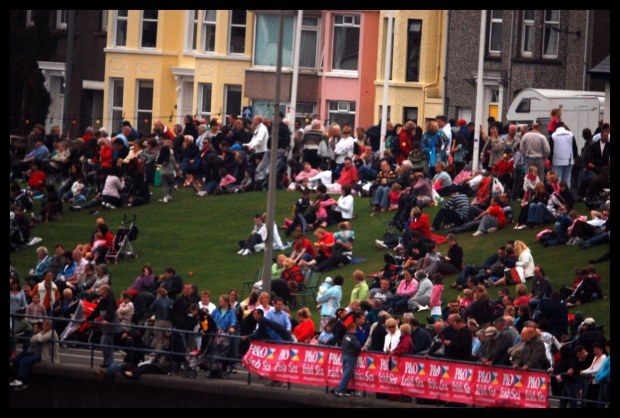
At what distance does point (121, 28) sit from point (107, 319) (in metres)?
33.7

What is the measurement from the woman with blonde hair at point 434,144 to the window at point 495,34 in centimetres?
1490

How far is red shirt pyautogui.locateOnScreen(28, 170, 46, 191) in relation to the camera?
4266cm

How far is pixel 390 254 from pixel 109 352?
8.57 meters

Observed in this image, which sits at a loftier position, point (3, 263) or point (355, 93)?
point (355, 93)

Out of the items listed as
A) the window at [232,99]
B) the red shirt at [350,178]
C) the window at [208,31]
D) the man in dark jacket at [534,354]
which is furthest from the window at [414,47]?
the man in dark jacket at [534,354]

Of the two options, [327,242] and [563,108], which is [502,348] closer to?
[327,242]

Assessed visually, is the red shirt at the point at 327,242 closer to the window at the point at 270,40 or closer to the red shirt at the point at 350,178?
the red shirt at the point at 350,178

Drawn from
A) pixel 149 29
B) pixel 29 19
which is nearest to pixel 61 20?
pixel 29 19

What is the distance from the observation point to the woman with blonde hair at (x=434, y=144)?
38594 mm

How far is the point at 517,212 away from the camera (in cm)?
3516

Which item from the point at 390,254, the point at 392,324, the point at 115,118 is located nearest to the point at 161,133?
the point at 390,254

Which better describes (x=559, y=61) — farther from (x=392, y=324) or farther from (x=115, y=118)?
(x=392, y=324)

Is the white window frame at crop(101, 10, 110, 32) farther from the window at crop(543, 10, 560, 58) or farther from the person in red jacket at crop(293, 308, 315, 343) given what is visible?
the person in red jacket at crop(293, 308, 315, 343)
